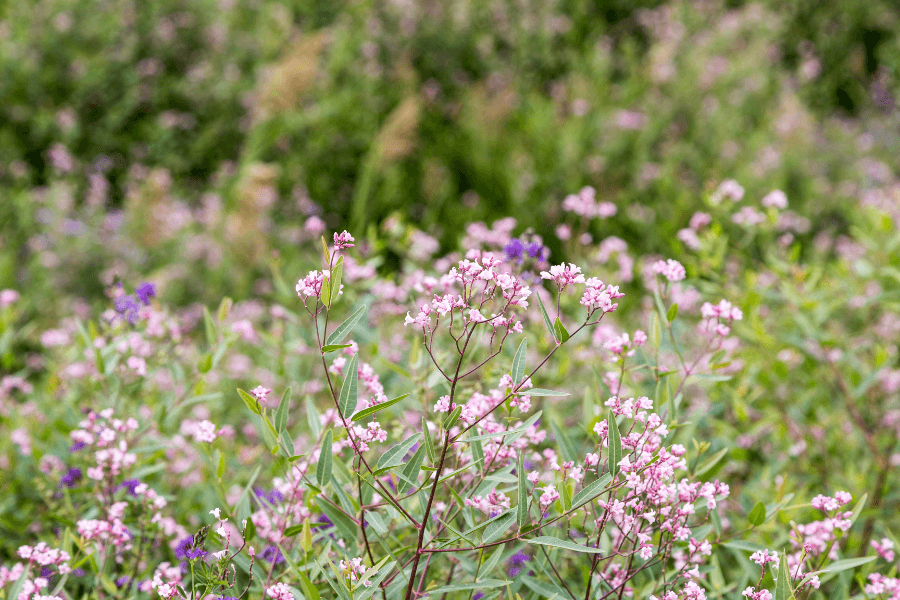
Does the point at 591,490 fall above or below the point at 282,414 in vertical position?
below

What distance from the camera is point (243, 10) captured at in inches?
289

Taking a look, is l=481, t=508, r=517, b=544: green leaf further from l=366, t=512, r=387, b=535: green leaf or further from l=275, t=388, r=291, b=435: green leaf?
l=275, t=388, r=291, b=435: green leaf

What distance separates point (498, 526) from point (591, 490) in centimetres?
18

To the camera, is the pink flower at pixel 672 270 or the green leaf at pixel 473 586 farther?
the pink flower at pixel 672 270

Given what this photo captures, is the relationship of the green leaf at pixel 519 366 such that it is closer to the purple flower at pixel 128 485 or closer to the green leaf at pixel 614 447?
the green leaf at pixel 614 447

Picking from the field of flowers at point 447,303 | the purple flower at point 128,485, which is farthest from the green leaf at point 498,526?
the purple flower at point 128,485

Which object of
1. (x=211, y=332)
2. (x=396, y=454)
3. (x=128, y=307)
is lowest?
(x=396, y=454)

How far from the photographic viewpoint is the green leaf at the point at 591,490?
122 centimetres

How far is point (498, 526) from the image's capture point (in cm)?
124

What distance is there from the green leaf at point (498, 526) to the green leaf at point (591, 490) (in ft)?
0.39

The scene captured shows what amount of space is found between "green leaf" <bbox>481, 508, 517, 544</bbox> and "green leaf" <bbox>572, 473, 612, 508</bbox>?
119 millimetres

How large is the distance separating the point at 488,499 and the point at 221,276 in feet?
11.9

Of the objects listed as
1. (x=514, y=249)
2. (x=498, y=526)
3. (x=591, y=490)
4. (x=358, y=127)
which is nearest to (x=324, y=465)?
(x=498, y=526)

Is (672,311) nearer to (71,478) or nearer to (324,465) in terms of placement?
(324,465)
